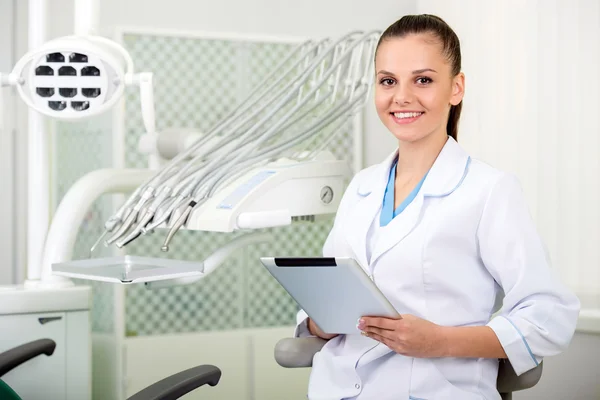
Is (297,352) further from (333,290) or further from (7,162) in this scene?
(7,162)

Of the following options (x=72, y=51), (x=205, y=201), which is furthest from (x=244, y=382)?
(x=72, y=51)

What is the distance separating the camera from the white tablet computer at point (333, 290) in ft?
4.24

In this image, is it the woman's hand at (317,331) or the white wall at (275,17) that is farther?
the white wall at (275,17)

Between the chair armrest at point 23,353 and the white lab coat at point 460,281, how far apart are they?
0.76 m

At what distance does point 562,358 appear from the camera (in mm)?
2217

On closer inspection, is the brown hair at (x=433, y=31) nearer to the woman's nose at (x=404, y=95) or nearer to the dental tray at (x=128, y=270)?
the woman's nose at (x=404, y=95)

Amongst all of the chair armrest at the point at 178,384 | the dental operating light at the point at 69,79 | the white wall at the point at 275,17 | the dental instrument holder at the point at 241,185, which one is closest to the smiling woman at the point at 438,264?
the chair armrest at the point at 178,384

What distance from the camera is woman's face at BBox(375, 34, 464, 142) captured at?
57.9 inches

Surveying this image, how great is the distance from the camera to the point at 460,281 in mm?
1434

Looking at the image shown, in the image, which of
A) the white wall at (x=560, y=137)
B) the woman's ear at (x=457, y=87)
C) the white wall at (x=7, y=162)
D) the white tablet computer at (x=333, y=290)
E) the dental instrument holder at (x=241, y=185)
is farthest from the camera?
the white wall at (x=7, y=162)

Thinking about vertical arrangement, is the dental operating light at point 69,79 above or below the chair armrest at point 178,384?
above

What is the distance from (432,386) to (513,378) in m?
0.16

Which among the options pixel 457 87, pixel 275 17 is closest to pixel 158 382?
pixel 457 87

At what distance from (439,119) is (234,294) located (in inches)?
66.5
